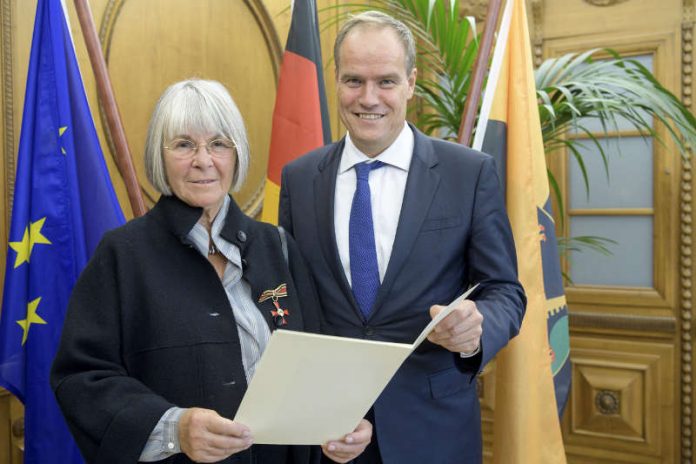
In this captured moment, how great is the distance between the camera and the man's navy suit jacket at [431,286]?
1396 mm

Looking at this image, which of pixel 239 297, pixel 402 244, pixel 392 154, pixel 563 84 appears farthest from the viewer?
pixel 563 84

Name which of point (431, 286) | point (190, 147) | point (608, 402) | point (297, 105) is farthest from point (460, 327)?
point (608, 402)

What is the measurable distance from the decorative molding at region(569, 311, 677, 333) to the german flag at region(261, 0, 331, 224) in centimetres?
179

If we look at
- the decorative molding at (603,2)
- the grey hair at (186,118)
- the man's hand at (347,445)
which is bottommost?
the man's hand at (347,445)

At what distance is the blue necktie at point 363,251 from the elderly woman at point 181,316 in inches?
7.6

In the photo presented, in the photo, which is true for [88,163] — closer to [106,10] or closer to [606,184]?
[106,10]

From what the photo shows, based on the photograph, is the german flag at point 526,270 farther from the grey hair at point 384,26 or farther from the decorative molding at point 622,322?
the decorative molding at point 622,322

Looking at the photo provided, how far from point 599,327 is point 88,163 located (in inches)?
102

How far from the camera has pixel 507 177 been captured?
2.23m

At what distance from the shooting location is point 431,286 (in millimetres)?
1415

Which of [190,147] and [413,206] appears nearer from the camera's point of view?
[190,147]

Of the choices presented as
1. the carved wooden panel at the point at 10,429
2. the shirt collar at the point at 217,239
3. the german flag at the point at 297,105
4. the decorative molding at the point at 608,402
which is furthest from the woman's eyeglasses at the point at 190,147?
the decorative molding at the point at 608,402

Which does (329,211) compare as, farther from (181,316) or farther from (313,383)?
(313,383)

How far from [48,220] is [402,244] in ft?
3.24
